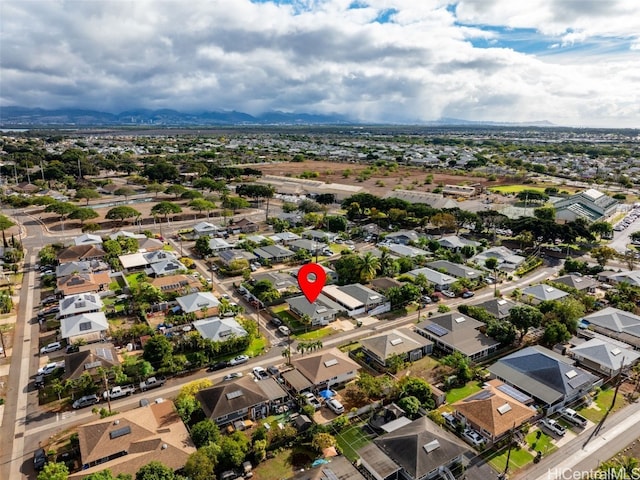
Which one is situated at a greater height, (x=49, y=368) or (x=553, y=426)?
(x=553, y=426)

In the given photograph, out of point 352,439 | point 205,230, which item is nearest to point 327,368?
point 352,439

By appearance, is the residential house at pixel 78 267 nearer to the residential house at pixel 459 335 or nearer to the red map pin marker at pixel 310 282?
the red map pin marker at pixel 310 282

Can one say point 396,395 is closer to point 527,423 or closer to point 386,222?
point 527,423

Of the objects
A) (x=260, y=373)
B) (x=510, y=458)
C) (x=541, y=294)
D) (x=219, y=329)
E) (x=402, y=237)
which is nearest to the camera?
(x=510, y=458)

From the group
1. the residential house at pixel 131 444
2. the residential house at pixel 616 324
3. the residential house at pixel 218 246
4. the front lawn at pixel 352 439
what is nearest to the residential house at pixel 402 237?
the residential house at pixel 218 246

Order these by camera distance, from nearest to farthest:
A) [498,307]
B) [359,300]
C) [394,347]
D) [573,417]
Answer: [573,417] < [394,347] < [498,307] < [359,300]

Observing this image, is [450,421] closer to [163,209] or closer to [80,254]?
[80,254]

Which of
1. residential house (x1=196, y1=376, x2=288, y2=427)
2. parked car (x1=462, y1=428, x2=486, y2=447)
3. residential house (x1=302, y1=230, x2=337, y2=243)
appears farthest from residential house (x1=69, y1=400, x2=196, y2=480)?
residential house (x1=302, y1=230, x2=337, y2=243)
